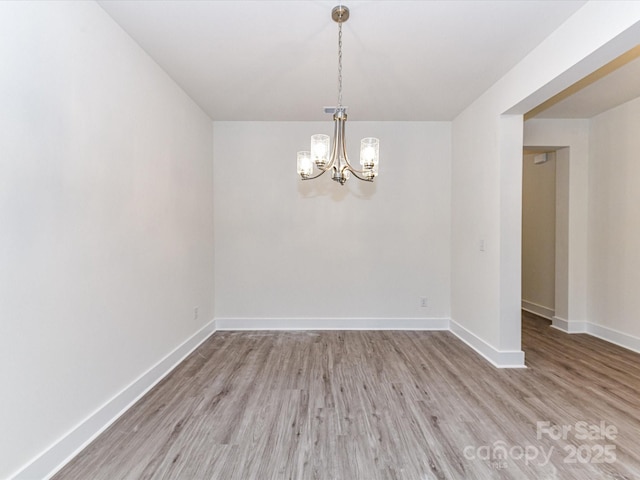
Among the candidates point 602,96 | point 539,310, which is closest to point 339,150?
point 602,96

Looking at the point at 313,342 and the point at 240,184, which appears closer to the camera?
the point at 313,342

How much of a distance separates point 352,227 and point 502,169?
180 centimetres

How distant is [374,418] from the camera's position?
205cm

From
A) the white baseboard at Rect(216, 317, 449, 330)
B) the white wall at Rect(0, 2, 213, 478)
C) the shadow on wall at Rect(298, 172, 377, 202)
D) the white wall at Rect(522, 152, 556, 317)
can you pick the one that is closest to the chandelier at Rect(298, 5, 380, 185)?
Answer: the white wall at Rect(0, 2, 213, 478)

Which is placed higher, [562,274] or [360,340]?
[562,274]

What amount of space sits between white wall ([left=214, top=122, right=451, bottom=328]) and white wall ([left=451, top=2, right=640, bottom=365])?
0.89ft

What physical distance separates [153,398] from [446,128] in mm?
4324

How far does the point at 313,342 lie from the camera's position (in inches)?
139

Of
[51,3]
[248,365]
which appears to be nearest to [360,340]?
[248,365]

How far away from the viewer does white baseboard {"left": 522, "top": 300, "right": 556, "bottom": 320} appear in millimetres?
4479

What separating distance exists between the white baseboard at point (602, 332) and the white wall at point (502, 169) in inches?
57.5

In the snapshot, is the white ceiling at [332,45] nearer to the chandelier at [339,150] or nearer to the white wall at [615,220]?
the chandelier at [339,150]

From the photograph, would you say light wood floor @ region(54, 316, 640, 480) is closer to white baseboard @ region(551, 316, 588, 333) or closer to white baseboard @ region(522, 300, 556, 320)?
white baseboard @ region(551, 316, 588, 333)

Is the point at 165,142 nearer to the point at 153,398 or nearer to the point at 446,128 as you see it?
the point at 153,398
